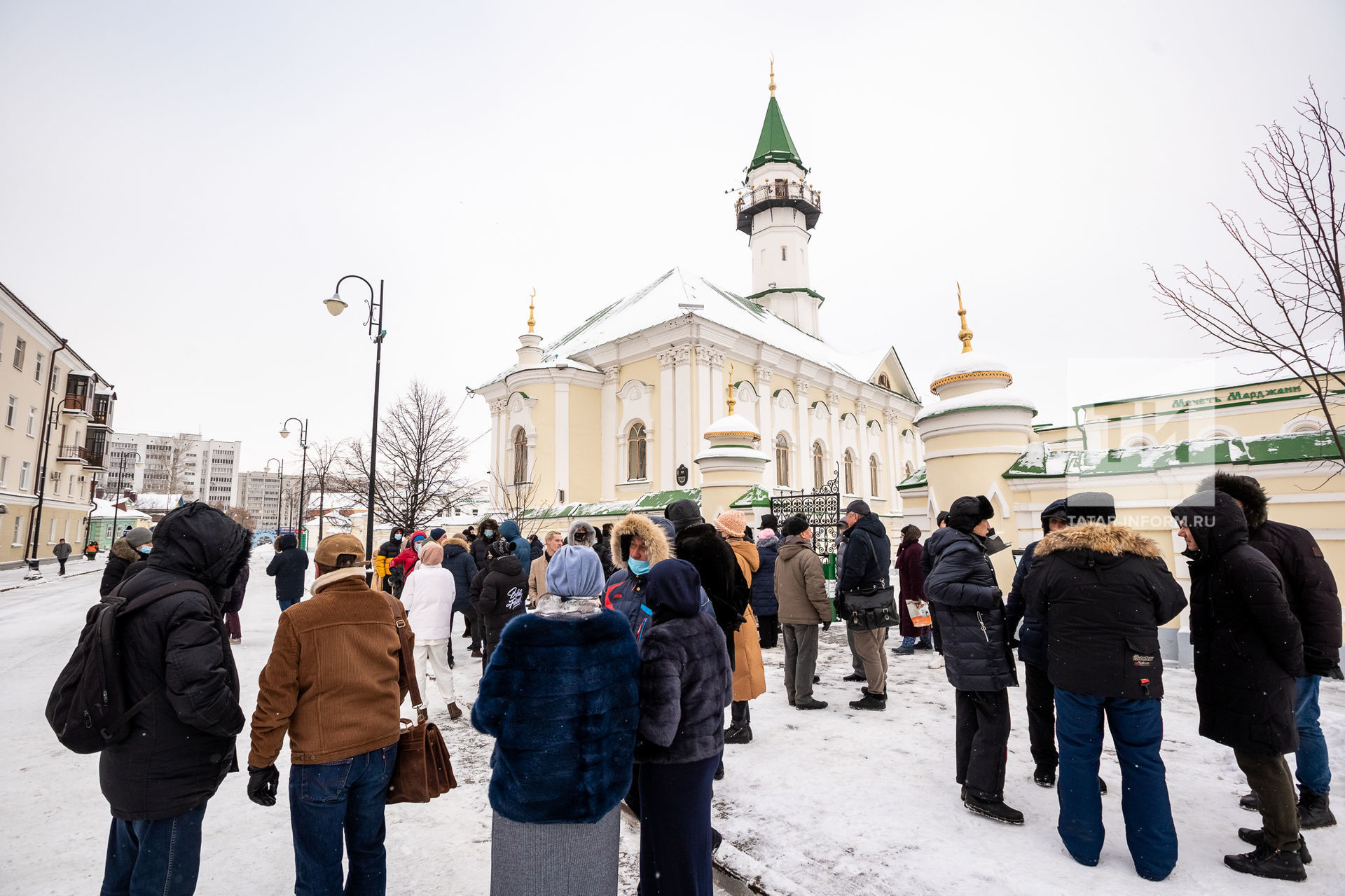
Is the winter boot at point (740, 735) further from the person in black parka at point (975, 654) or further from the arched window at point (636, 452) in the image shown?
the arched window at point (636, 452)

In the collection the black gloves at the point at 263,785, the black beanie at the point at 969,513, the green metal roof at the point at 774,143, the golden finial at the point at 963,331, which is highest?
the green metal roof at the point at 774,143

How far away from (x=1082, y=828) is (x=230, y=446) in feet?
518

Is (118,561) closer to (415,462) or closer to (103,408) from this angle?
(415,462)

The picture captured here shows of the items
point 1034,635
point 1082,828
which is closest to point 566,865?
point 1082,828

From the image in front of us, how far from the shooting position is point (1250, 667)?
338 cm

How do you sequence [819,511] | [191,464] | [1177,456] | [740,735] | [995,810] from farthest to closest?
[191,464] → [819,511] → [1177,456] → [740,735] → [995,810]

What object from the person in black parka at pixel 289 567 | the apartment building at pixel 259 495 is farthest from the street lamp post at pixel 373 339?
the apartment building at pixel 259 495

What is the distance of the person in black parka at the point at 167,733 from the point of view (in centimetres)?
252

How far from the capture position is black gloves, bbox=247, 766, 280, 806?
2.68 metres

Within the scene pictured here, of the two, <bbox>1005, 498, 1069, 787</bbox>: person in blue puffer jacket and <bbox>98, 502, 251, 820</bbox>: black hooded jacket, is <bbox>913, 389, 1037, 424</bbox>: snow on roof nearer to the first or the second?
<bbox>1005, 498, 1069, 787</bbox>: person in blue puffer jacket

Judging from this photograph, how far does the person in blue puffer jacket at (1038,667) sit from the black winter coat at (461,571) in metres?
6.93

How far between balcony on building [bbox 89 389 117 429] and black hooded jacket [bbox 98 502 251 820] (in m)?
53.0

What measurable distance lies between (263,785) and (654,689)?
5.66 ft

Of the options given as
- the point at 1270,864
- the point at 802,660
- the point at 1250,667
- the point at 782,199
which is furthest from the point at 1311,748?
the point at 782,199
